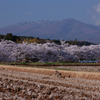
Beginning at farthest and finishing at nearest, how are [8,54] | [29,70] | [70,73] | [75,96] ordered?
[8,54]
[29,70]
[70,73]
[75,96]

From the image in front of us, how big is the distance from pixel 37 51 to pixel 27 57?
7.76ft

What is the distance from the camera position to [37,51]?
40125mm

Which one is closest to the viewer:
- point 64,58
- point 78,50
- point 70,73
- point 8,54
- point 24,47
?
point 70,73

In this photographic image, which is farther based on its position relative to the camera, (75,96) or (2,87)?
(2,87)

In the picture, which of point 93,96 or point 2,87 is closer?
point 93,96

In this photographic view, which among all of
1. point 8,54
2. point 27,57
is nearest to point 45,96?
point 8,54

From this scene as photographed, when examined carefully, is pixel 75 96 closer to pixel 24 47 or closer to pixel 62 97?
pixel 62 97

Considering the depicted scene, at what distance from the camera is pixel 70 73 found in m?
15.5

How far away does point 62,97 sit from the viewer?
6.50 m

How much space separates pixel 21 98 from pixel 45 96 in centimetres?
75

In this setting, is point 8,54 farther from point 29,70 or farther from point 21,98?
point 21,98

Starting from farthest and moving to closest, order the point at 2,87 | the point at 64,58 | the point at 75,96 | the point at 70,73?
the point at 64,58 < the point at 70,73 < the point at 2,87 < the point at 75,96

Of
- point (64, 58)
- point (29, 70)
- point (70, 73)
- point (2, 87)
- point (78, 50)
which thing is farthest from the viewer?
point (78, 50)

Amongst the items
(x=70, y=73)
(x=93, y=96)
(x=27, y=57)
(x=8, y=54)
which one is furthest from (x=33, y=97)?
(x=27, y=57)
